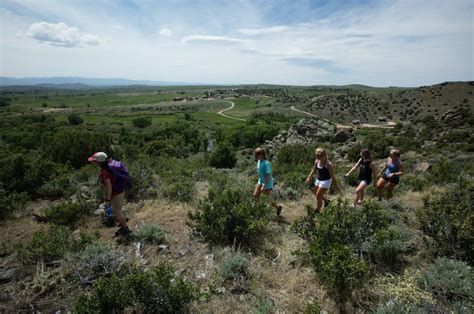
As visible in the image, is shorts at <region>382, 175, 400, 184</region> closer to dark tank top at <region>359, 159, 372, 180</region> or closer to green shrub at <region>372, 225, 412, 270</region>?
dark tank top at <region>359, 159, 372, 180</region>

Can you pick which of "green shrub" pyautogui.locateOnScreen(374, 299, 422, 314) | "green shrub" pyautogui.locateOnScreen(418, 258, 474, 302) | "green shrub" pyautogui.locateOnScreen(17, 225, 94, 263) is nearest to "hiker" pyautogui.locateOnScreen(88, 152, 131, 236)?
"green shrub" pyautogui.locateOnScreen(17, 225, 94, 263)

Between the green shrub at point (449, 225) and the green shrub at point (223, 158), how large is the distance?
22916 mm

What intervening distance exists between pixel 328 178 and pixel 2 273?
5773mm

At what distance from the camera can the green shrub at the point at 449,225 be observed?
3.82m

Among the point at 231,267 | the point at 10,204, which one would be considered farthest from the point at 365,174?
the point at 10,204

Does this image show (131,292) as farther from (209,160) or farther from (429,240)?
(209,160)

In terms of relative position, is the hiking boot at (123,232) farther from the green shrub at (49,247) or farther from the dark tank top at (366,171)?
the dark tank top at (366,171)

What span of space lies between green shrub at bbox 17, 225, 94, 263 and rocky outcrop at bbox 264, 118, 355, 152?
84.8 feet

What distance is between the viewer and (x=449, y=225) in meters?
4.06

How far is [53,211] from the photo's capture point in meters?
5.78

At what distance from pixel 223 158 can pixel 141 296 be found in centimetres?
2431

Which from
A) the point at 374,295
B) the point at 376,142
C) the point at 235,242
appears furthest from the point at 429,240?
the point at 376,142

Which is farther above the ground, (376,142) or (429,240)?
(429,240)

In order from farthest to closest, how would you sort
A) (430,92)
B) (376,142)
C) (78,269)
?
1. (430,92)
2. (376,142)
3. (78,269)
